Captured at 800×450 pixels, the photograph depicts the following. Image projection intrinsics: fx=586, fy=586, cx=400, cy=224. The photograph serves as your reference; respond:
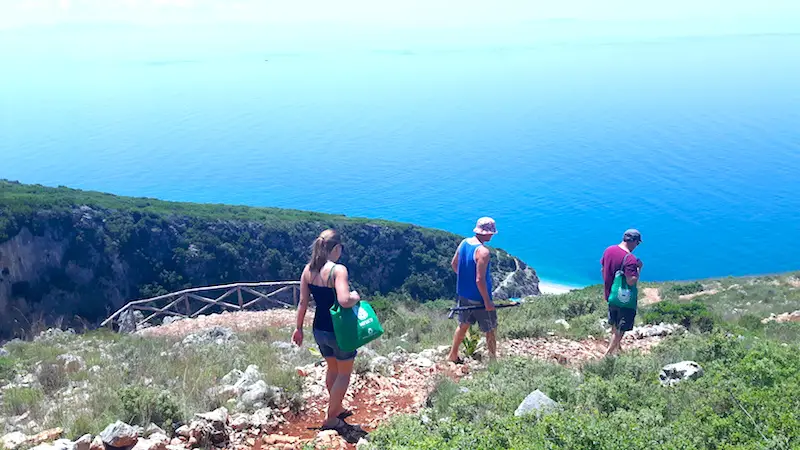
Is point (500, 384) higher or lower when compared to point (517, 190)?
higher

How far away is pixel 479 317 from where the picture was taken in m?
6.72

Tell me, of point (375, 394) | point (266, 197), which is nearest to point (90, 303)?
point (375, 394)

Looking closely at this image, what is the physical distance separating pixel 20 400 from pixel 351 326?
328cm

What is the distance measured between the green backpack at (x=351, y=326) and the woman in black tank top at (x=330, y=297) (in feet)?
0.22

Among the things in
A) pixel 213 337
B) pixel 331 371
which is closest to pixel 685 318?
pixel 331 371

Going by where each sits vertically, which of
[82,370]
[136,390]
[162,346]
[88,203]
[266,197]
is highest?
[136,390]

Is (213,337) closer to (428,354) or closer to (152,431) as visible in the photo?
(428,354)

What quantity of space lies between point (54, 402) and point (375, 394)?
2.99 metres

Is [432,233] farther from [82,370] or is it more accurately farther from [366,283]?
[82,370]

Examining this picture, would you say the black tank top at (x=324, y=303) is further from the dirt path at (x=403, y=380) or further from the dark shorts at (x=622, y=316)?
the dark shorts at (x=622, y=316)

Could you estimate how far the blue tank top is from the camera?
258 inches

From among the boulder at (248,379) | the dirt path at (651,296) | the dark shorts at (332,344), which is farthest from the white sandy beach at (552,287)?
the dark shorts at (332,344)

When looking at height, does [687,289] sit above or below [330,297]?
below

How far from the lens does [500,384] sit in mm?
5359
